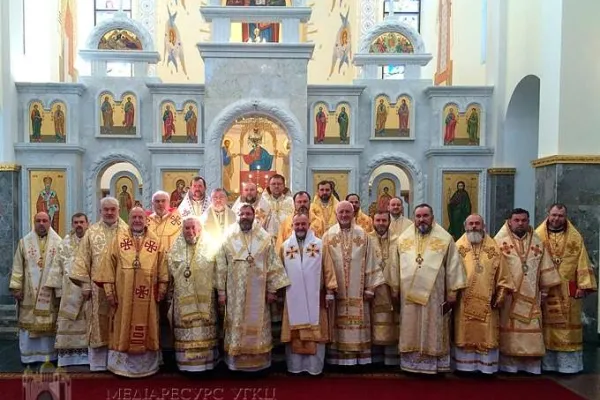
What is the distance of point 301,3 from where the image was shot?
35.8ft

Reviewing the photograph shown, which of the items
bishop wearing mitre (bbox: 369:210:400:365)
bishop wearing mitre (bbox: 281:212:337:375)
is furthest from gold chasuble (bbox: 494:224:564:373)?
bishop wearing mitre (bbox: 281:212:337:375)

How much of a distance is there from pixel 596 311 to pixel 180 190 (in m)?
7.02

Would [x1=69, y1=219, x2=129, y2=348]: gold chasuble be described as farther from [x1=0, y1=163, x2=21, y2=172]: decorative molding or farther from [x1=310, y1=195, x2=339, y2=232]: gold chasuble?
[x1=0, y1=163, x2=21, y2=172]: decorative molding

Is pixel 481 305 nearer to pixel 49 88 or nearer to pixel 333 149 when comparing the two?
pixel 333 149

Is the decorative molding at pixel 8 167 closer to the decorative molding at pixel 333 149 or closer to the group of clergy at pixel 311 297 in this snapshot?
the group of clergy at pixel 311 297

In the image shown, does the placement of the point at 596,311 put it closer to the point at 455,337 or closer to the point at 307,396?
the point at 455,337

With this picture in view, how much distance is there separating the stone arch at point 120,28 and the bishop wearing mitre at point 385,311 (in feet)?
23.2

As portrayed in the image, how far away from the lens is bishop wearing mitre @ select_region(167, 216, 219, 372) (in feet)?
17.8

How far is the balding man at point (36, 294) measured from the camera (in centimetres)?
602

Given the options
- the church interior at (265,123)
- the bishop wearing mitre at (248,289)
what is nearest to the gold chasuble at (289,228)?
the bishop wearing mitre at (248,289)

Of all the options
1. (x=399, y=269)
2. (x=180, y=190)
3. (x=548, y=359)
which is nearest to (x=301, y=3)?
(x=180, y=190)

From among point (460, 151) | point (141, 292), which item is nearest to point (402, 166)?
point (460, 151)

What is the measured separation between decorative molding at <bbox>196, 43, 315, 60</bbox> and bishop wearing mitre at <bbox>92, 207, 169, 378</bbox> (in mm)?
5531

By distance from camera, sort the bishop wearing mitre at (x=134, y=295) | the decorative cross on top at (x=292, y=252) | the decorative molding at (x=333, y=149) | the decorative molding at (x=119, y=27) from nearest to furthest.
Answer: the bishop wearing mitre at (x=134, y=295), the decorative cross on top at (x=292, y=252), the decorative molding at (x=333, y=149), the decorative molding at (x=119, y=27)
